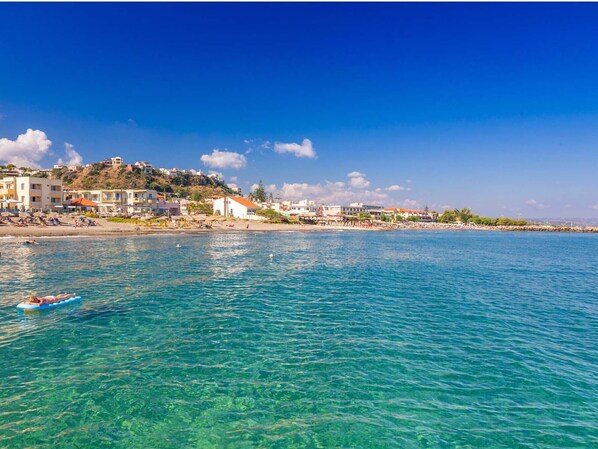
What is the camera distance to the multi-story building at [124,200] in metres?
104

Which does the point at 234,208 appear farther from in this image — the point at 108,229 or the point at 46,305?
the point at 46,305

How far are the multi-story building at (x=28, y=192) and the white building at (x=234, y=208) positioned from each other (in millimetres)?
54936

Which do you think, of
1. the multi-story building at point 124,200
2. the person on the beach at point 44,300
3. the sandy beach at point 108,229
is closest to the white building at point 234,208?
the sandy beach at point 108,229

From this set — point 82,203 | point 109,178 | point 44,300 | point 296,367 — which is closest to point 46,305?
point 44,300

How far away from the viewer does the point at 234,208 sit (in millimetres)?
133250

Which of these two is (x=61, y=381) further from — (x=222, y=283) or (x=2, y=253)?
(x=2, y=253)

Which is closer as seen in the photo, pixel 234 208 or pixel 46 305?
pixel 46 305

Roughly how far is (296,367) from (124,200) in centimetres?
10972

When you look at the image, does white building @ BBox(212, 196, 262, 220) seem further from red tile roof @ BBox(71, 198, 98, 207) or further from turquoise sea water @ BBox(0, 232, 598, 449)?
turquoise sea water @ BBox(0, 232, 598, 449)

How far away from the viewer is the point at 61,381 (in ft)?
42.9

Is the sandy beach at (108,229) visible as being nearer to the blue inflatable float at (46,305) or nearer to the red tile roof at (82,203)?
the red tile roof at (82,203)

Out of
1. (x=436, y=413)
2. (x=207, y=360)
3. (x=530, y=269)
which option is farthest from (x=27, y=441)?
(x=530, y=269)

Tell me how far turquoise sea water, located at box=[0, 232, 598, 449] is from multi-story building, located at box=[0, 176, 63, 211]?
2767 inches

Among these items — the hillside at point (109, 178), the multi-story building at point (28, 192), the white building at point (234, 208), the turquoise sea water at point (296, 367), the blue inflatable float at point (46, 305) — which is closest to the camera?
the turquoise sea water at point (296, 367)
